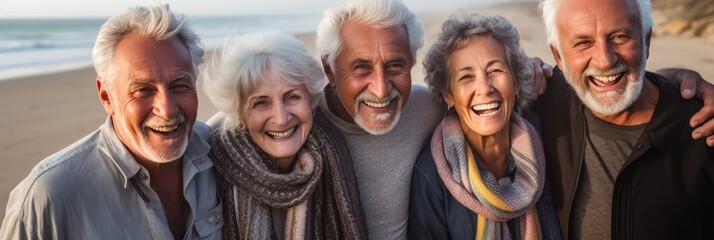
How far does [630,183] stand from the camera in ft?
9.05

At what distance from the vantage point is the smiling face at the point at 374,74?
117 inches

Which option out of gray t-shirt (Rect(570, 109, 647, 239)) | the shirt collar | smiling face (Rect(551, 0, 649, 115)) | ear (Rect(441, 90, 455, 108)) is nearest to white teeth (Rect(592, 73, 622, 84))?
smiling face (Rect(551, 0, 649, 115))

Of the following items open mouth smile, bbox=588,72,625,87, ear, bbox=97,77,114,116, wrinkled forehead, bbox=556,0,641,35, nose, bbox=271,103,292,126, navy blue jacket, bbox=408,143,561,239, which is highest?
wrinkled forehead, bbox=556,0,641,35

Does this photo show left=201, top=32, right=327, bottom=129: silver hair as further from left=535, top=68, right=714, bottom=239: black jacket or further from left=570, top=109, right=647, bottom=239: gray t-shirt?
left=535, top=68, right=714, bottom=239: black jacket

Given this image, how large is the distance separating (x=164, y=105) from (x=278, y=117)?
0.53 meters

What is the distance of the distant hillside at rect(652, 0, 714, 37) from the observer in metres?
12.2

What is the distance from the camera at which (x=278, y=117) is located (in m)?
2.73

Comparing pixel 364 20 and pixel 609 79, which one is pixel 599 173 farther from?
pixel 364 20

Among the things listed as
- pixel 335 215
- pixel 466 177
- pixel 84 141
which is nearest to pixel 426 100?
pixel 466 177

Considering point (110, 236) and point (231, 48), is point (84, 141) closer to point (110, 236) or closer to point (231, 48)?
point (110, 236)

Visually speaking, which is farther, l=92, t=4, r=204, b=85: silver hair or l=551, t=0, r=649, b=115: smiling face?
l=551, t=0, r=649, b=115: smiling face

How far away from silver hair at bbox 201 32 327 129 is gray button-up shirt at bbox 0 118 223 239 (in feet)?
1.13

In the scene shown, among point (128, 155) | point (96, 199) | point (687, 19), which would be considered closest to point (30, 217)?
point (96, 199)

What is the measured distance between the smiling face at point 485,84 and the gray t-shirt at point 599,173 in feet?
1.48
